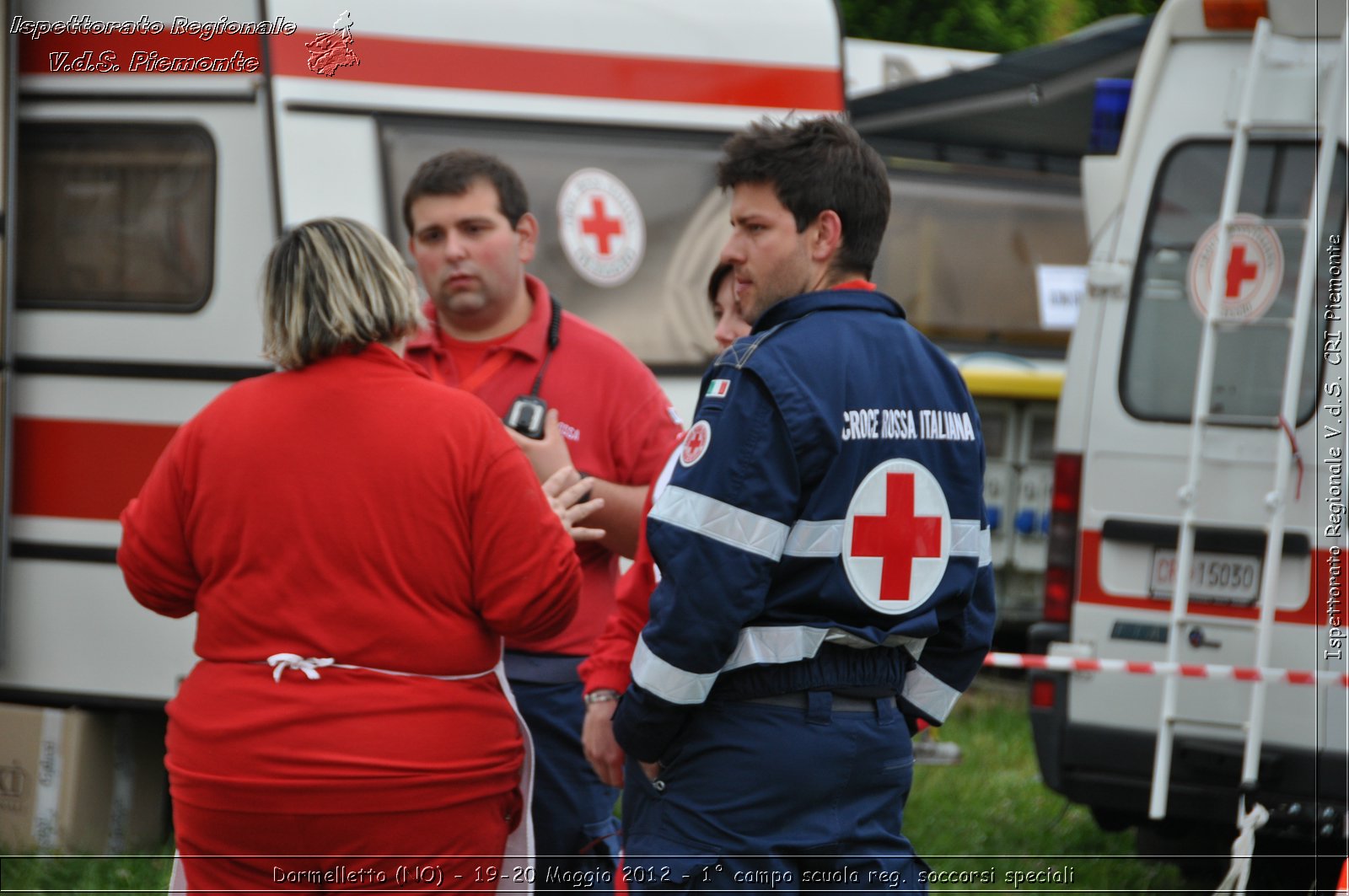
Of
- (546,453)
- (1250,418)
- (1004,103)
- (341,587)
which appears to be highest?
(1004,103)

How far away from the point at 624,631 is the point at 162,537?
886 mm

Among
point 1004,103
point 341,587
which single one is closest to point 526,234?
point 341,587

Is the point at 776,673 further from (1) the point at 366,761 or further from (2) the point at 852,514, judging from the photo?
(1) the point at 366,761

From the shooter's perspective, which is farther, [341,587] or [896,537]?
[341,587]

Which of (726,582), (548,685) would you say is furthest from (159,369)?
(726,582)

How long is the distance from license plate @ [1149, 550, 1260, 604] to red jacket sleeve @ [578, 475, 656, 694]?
280 centimetres

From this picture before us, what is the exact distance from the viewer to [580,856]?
3.71m

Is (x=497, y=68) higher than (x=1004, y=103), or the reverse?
(x=1004, y=103)

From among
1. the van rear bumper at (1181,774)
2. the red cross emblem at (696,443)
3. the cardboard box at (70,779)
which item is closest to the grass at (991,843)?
the cardboard box at (70,779)

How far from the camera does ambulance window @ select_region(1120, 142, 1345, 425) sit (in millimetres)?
5008

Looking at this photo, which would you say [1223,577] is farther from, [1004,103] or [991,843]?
[1004,103]

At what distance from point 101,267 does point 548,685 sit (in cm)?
249

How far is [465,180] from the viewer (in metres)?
3.88

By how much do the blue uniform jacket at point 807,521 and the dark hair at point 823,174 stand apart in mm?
127
